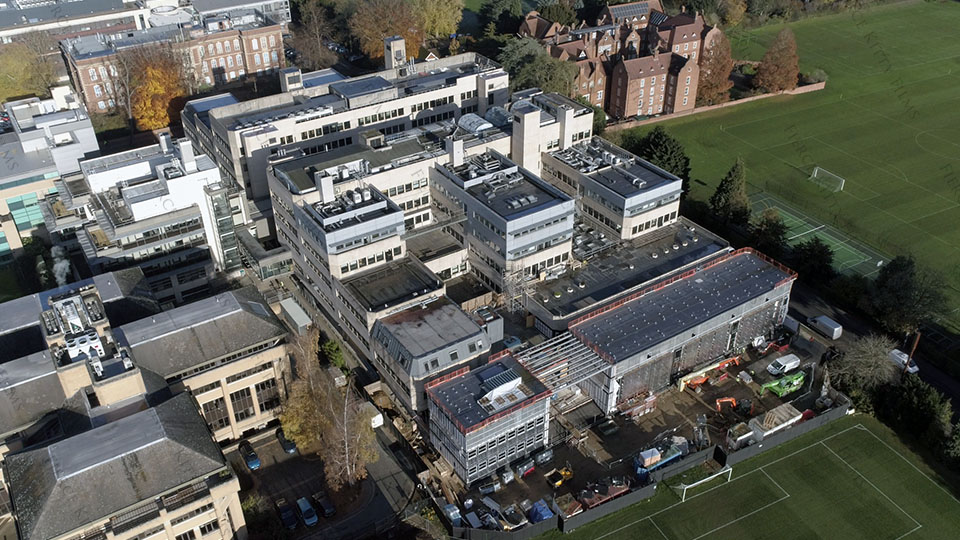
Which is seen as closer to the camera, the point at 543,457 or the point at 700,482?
the point at 700,482

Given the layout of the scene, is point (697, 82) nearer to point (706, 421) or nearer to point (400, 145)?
point (400, 145)

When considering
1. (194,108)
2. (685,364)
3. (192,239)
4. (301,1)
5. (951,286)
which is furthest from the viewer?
(301,1)

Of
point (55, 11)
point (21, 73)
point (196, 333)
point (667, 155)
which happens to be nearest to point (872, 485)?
point (667, 155)

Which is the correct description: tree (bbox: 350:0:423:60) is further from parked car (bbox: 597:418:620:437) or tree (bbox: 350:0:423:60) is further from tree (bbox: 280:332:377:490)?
parked car (bbox: 597:418:620:437)

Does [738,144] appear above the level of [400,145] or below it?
below

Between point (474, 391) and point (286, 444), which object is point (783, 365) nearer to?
point (474, 391)

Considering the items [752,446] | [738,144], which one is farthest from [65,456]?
[738,144]

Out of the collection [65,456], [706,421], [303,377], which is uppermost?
[65,456]
